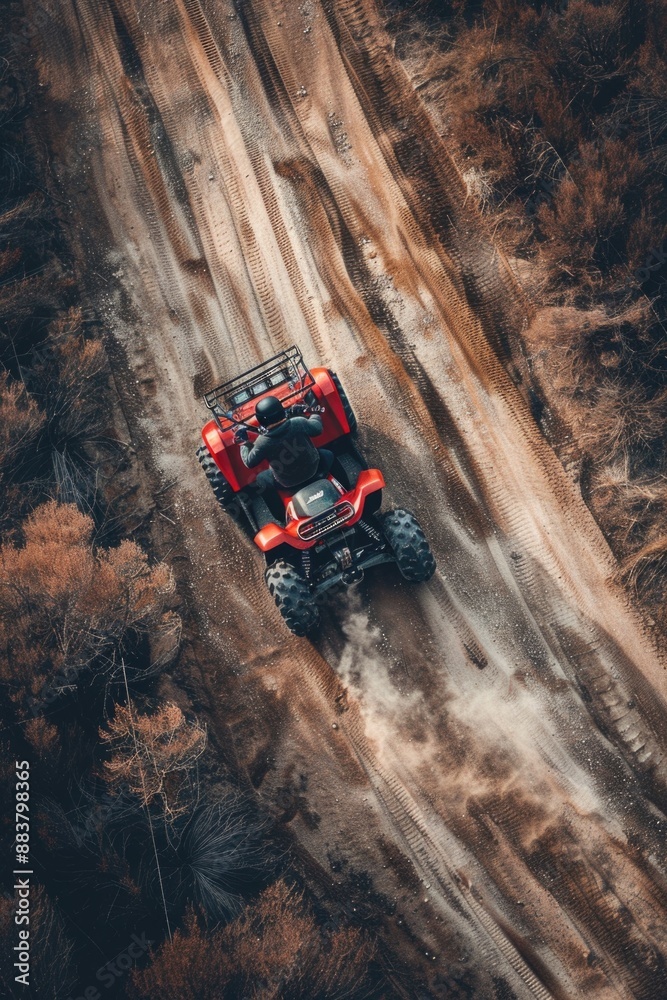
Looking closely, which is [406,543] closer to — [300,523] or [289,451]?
[300,523]

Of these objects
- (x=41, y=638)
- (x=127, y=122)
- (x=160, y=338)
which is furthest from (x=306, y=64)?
(x=41, y=638)

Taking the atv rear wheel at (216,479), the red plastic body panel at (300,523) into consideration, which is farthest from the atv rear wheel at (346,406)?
the atv rear wheel at (216,479)

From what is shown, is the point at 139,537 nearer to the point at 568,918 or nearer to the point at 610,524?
the point at 610,524

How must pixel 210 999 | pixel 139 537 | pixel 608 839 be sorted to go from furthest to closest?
pixel 139 537 < pixel 608 839 < pixel 210 999

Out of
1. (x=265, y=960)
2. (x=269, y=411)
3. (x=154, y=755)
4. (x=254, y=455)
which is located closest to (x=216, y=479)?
(x=254, y=455)

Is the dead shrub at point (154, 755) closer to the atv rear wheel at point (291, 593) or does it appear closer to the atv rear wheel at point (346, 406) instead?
the atv rear wheel at point (291, 593)

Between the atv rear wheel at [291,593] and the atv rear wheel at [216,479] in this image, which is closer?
the atv rear wheel at [291,593]
